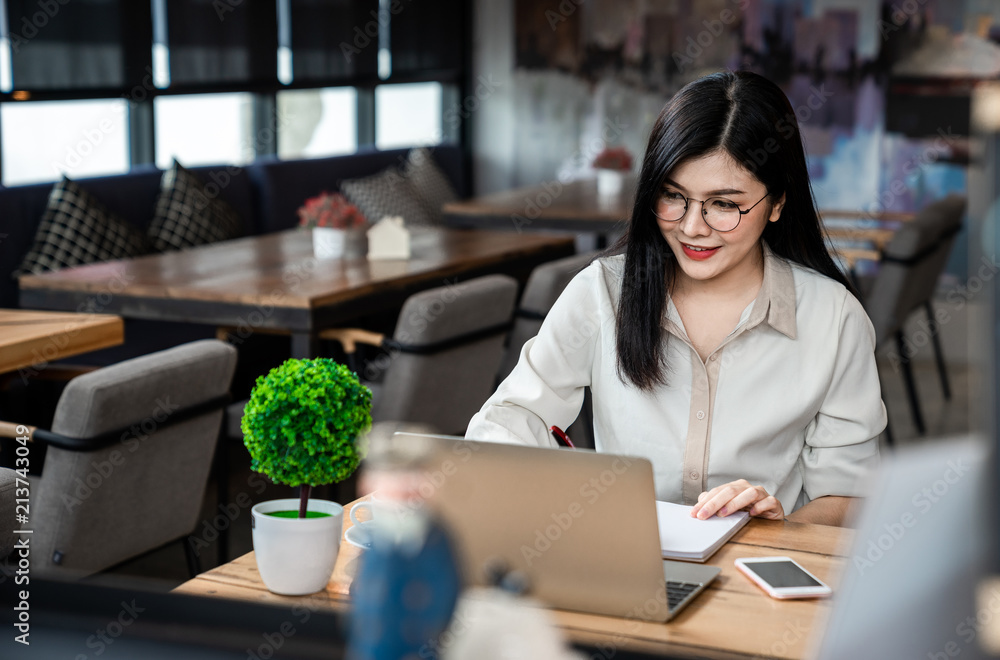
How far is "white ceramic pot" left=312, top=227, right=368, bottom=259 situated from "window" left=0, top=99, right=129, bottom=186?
1339 mm

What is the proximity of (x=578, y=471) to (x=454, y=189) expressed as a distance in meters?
6.46

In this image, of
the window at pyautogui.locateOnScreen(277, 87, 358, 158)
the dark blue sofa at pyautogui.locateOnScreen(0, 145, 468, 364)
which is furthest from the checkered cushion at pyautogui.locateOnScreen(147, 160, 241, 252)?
the window at pyautogui.locateOnScreen(277, 87, 358, 158)

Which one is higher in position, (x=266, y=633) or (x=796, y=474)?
(x=266, y=633)

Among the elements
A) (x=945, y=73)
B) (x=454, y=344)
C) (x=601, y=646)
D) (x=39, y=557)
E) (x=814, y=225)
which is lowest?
(x=39, y=557)

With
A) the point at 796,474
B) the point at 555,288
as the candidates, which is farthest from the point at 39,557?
the point at 555,288

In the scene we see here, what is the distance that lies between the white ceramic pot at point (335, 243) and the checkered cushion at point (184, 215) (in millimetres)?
1209

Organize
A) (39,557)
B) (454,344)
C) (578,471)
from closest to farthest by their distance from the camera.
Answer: (578,471) < (39,557) < (454,344)

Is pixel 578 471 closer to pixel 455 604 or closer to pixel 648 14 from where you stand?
pixel 455 604

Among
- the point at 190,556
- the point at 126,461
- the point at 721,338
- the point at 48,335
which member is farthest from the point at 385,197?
the point at 721,338

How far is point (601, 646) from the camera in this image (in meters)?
0.79

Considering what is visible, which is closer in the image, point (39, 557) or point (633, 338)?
point (633, 338)

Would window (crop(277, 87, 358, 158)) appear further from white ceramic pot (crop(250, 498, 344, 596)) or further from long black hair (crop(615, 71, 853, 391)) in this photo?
white ceramic pot (crop(250, 498, 344, 596))

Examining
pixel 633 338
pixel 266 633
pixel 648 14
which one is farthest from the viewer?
pixel 648 14

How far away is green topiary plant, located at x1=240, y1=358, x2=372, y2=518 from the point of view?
126cm
